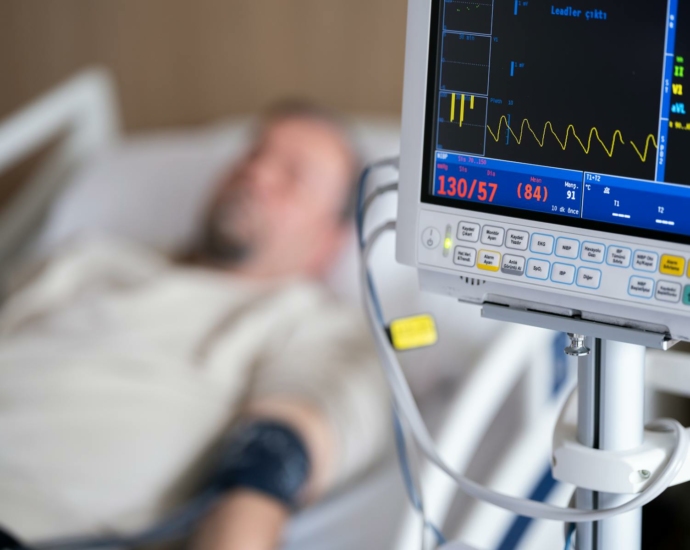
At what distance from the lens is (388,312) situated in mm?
1519

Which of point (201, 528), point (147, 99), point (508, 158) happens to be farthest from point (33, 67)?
point (508, 158)

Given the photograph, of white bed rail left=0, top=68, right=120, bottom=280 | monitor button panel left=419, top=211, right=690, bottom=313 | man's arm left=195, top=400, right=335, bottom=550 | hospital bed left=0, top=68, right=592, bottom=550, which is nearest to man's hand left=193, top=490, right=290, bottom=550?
man's arm left=195, top=400, right=335, bottom=550

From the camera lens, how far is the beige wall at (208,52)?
196cm

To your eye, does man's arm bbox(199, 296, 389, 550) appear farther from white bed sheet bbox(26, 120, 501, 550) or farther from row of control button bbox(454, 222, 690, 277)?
row of control button bbox(454, 222, 690, 277)

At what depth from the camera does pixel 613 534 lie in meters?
0.63

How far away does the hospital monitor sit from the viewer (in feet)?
1.77

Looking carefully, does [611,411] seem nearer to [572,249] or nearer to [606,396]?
[606,396]

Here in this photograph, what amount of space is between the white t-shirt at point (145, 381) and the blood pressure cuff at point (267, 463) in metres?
0.09

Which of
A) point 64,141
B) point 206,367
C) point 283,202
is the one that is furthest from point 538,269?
point 64,141

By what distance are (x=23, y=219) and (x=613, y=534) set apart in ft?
5.29

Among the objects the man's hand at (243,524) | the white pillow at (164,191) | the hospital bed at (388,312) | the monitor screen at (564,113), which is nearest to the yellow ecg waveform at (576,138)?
the monitor screen at (564,113)

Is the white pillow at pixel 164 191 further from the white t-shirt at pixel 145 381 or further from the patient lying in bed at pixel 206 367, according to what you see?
the white t-shirt at pixel 145 381

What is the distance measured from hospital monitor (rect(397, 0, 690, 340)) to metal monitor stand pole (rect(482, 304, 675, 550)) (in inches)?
0.4

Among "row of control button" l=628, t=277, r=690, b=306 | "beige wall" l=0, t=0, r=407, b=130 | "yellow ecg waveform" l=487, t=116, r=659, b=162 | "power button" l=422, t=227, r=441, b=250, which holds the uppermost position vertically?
"beige wall" l=0, t=0, r=407, b=130
